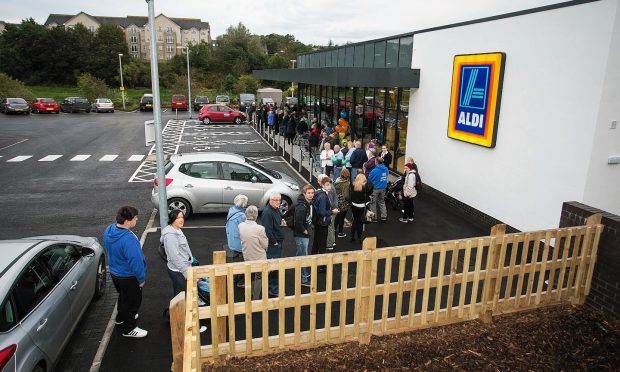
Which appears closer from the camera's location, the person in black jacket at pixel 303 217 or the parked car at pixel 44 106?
the person in black jacket at pixel 303 217

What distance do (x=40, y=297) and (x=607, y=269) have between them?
23.5ft

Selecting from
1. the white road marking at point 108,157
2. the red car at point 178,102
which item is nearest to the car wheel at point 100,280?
the white road marking at point 108,157

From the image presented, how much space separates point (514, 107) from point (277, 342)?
7.65 meters

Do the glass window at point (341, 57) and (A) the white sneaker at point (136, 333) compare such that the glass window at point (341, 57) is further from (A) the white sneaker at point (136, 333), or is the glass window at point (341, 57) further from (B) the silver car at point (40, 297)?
(A) the white sneaker at point (136, 333)

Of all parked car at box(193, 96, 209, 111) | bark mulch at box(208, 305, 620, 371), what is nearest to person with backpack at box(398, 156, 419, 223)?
bark mulch at box(208, 305, 620, 371)

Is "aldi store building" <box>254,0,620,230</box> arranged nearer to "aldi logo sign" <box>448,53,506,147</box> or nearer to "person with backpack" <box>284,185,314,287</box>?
"aldi logo sign" <box>448,53,506,147</box>

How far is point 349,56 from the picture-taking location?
21.8 meters

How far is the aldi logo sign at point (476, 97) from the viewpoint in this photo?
10234mm

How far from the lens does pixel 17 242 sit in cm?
543

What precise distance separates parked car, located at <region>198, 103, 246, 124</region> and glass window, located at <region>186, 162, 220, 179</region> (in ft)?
74.2

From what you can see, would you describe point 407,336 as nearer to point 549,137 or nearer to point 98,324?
point 98,324

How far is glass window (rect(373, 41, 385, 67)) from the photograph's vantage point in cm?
1697

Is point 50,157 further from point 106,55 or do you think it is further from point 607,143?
Result: point 106,55

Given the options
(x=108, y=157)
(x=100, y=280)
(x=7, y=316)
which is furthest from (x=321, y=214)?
(x=108, y=157)
